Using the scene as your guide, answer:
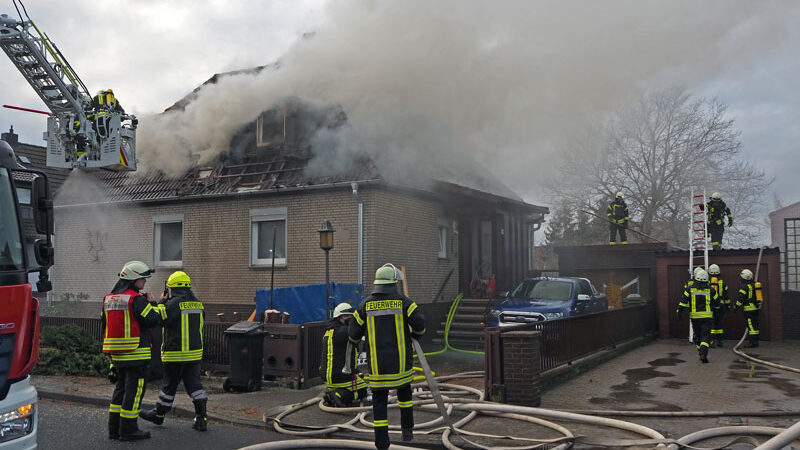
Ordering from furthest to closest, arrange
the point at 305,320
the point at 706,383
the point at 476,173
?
the point at 476,173 → the point at 305,320 → the point at 706,383

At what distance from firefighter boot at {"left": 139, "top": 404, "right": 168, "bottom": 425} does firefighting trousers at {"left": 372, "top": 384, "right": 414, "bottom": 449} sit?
2573mm

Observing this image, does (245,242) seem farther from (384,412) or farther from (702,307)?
(384,412)

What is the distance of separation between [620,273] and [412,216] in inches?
269

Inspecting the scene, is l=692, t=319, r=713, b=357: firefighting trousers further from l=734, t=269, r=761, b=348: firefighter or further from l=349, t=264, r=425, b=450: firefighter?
l=349, t=264, r=425, b=450: firefighter

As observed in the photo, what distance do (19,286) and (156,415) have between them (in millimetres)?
3485

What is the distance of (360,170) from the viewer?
14.6m

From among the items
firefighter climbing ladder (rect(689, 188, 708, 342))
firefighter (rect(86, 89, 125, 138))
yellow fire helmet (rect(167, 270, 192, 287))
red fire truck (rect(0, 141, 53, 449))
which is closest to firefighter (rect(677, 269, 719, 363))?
firefighter climbing ladder (rect(689, 188, 708, 342))

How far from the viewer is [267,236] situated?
1574cm

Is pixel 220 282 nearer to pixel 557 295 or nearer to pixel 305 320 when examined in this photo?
pixel 305 320

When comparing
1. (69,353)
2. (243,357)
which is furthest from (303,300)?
(69,353)

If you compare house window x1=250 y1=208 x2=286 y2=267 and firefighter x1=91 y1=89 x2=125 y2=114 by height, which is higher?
firefighter x1=91 y1=89 x2=125 y2=114

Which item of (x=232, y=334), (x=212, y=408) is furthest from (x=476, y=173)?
(x=212, y=408)

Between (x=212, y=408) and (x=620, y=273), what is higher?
(x=620, y=273)

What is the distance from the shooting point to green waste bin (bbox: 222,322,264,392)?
941 centimetres
